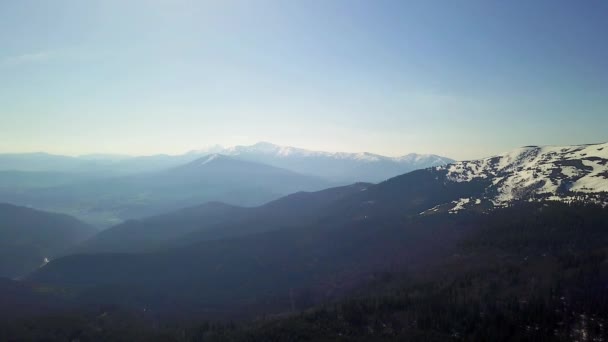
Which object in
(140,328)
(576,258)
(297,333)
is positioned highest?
(576,258)

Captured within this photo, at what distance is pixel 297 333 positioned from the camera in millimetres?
140125

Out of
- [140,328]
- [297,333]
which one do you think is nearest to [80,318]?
[140,328]

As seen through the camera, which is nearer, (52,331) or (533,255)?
(52,331)

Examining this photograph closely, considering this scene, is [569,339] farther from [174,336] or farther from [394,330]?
[174,336]

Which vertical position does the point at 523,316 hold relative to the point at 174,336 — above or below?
above

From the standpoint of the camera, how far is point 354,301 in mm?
169125

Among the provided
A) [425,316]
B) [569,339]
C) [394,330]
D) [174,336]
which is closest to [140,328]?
[174,336]

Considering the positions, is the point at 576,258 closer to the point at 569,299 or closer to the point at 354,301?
the point at 569,299

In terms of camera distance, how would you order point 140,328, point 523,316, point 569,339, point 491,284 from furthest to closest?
point 140,328, point 491,284, point 523,316, point 569,339

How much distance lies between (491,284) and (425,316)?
135 feet

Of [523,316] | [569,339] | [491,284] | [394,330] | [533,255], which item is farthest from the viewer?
[533,255]

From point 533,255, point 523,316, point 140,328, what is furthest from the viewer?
point 533,255

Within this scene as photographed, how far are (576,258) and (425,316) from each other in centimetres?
8364

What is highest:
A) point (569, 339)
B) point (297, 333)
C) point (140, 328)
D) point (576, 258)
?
point (576, 258)
